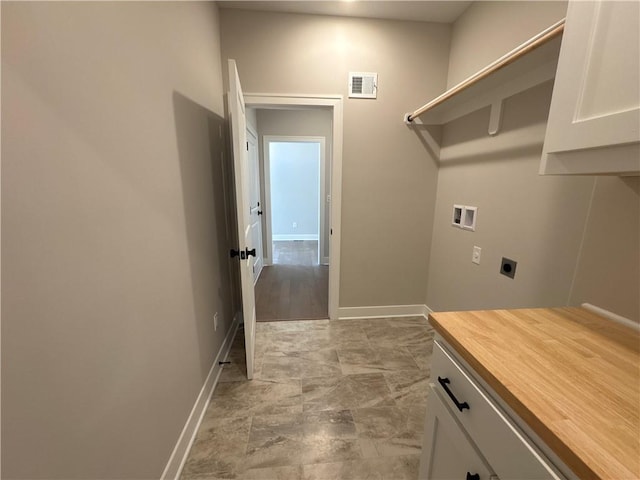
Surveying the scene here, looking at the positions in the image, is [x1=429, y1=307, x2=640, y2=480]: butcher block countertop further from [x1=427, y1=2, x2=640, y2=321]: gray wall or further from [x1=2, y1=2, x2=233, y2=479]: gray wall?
[x1=2, y1=2, x2=233, y2=479]: gray wall

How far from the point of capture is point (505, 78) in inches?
60.2

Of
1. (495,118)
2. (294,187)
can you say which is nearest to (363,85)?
(495,118)

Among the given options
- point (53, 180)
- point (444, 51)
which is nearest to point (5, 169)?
point (53, 180)

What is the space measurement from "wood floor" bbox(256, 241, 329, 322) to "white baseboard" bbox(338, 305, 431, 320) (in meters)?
0.24

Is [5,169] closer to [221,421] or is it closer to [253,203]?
[221,421]

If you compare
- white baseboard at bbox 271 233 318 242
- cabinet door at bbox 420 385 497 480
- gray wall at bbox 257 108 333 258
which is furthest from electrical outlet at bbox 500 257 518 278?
white baseboard at bbox 271 233 318 242

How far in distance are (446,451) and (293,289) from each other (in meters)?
2.73

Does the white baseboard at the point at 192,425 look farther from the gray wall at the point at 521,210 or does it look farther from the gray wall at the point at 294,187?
the gray wall at the point at 294,187

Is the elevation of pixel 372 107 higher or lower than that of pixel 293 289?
higher

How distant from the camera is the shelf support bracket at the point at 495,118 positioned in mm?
1683

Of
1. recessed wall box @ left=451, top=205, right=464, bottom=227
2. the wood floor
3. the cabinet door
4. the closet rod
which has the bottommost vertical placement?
the wood floor

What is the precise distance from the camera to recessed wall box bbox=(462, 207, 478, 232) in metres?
1.97

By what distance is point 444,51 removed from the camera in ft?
7.46

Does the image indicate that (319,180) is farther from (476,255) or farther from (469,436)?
(469,436)
